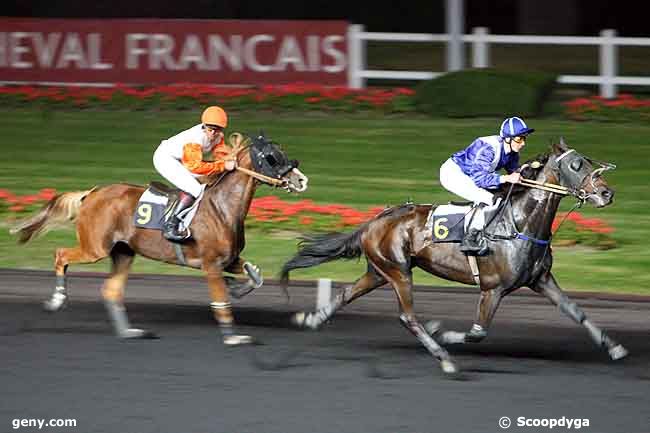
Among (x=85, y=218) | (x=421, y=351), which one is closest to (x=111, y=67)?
(x=85, y=218)

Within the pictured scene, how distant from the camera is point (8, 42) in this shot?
23.8 m

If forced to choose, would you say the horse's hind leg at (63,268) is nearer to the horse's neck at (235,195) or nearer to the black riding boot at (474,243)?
the horse's neck at (235,195)

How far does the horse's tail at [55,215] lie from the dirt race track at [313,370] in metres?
0.70

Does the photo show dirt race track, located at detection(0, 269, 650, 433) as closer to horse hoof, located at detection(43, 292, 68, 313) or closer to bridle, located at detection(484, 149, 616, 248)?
horse hoof, located at detection(43, 292, 68, 313)

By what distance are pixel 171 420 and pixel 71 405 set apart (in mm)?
773

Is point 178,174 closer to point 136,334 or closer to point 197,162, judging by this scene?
point 197,162

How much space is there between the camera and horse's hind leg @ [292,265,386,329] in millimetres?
10430

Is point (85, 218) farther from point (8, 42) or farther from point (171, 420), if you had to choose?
point (8, 42)

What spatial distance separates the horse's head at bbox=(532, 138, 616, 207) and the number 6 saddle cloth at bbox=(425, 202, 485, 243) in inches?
26.1

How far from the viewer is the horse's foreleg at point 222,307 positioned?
1037 centimetres

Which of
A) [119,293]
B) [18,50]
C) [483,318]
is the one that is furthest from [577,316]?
[18,50]

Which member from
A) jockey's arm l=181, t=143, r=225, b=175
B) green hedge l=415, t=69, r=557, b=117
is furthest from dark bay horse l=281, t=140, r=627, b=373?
green hedge l=415, t=69, r=557, b=117

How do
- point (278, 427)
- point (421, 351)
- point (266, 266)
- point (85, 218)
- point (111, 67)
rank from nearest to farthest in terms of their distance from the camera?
point (278, 427)
point (421, 351)
point (85, 218)
point (266, 266)
point (111, 67)

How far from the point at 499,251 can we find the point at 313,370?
1.60 metres
